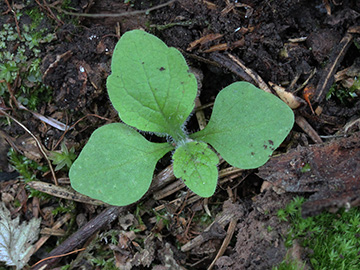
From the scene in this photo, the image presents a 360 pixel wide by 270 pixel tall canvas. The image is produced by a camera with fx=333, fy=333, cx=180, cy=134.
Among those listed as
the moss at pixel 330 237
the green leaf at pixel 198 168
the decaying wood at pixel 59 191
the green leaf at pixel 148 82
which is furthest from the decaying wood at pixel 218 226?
the decaying wood at pixel 59 191

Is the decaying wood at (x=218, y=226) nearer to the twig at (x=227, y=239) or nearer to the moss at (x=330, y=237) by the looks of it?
the twig at (x=227, y=239)

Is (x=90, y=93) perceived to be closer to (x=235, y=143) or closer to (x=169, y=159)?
(x=169, y=159)

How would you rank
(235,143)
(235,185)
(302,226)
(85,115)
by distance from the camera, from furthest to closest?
1. (85,115)
2. (235,185)
3. (235,143)
4. (302,226)

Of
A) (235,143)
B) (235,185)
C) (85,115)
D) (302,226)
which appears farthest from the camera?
(85,115)

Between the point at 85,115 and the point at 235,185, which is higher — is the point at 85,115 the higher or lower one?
the higher one

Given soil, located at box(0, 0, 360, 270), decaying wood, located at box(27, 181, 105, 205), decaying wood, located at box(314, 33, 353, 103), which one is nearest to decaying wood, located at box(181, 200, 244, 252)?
soil, located at box(0, 0, 360, 270)

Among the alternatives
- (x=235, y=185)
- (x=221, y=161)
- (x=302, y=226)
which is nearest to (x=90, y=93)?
(x=221, y=161)

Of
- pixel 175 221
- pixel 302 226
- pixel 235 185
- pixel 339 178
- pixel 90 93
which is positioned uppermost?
pixel 90 93

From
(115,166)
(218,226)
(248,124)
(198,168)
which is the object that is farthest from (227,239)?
(115,166)
